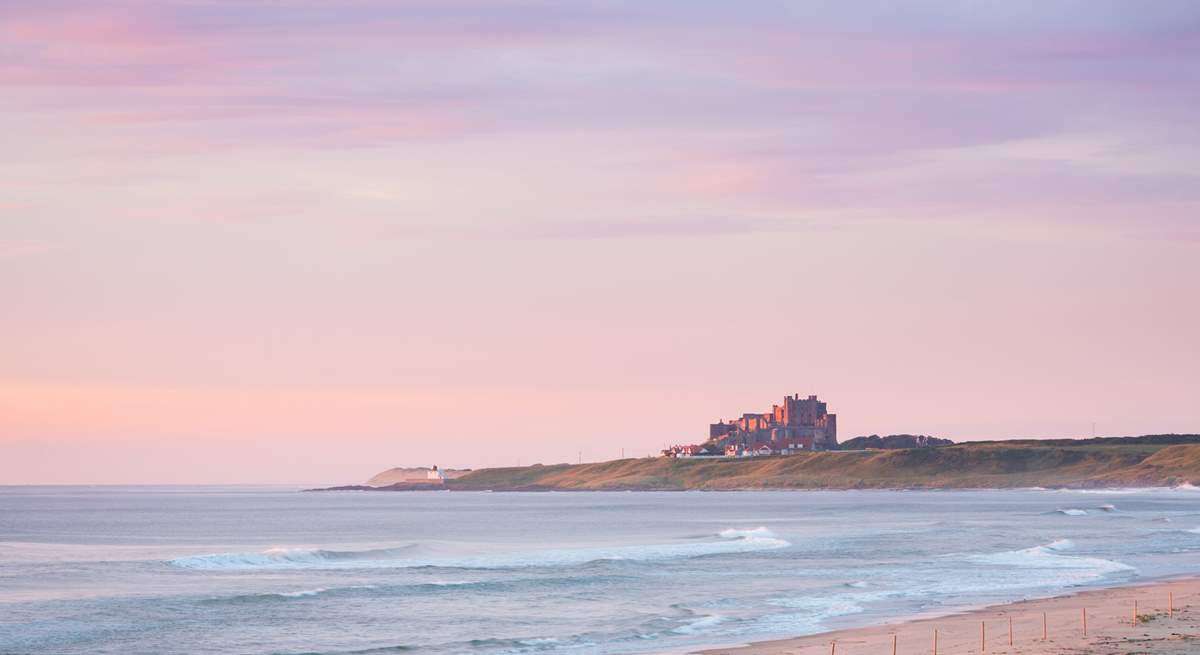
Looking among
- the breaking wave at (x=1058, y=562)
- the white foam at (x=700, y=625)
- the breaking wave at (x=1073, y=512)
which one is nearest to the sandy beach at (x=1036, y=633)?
the white foam at (x=700, y=625)

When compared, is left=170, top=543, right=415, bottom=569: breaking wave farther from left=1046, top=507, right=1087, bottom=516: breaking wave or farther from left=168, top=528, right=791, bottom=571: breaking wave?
left=1046, top=507, right=1087, bottom=516: breaking wave

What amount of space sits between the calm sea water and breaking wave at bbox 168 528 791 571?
0.25 metres

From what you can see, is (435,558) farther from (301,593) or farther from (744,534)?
(744,534)

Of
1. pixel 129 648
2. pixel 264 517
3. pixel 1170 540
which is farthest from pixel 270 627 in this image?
pixel 264 517

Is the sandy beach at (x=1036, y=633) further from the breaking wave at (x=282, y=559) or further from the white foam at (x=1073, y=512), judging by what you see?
the white foam at (x=1073, y=512)

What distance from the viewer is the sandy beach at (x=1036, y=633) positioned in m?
41.6

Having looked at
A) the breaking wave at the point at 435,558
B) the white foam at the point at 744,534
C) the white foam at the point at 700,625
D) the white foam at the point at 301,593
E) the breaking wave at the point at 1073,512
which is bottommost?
the white foam at the point at 700,625

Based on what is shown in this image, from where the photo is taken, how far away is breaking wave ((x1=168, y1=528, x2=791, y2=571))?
83.8 m

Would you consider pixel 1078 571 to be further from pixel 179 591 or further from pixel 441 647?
pixel 179 591

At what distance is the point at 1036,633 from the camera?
153ft

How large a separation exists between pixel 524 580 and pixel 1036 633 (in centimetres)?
3188

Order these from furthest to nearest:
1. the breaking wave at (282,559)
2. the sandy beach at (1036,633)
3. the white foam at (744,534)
→ the white foam at (744,534), the breaking wave at (282,559), the sandy beach at (1036,633)

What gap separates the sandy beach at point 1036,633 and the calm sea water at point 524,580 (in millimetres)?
3022

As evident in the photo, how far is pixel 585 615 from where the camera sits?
57219 millimetres
